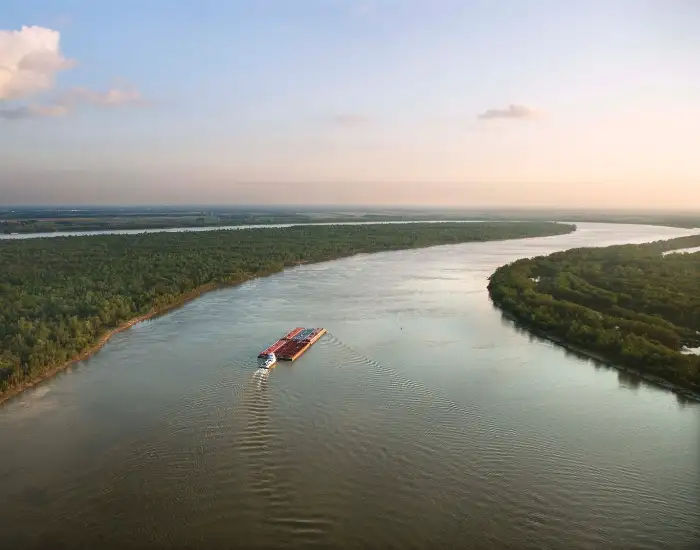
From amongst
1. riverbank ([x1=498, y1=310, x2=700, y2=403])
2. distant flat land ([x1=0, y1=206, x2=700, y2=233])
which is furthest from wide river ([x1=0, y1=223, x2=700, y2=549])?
distant flat land ([x1=0, y1=206, x2=700, y2=233])

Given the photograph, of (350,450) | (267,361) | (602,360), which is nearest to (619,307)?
(602,360)

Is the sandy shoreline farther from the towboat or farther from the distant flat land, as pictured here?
the distant flat land

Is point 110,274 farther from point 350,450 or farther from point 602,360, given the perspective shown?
point 602,360

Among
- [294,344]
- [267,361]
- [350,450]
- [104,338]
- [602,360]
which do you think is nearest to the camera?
[350,450]

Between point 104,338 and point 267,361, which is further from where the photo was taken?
point 104,338

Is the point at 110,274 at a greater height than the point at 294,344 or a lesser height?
greater

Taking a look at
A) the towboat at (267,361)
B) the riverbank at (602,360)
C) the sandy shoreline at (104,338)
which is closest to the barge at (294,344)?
the towboat at (267,361)

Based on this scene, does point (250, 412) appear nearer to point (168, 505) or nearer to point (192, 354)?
point (168, 505)
